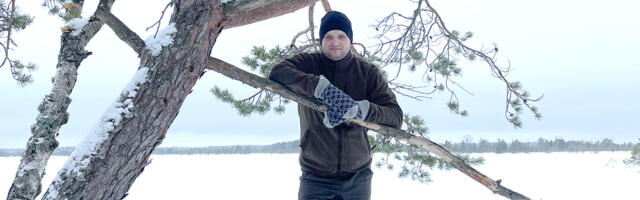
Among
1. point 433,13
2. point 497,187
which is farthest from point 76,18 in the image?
point 433,13

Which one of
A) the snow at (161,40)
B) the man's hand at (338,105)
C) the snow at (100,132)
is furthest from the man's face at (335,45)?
the snow at (100,132)

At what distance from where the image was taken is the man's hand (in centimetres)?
224

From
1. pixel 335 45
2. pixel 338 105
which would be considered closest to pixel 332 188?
pixel 338 105

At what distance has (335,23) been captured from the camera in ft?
8.61

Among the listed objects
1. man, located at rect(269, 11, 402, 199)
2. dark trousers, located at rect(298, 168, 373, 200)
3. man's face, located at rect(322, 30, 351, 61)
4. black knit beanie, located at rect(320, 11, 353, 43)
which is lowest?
dark trousers, located at rect(298, 168, 373, 200)

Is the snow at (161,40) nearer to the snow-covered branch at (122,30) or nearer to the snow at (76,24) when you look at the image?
the snow-covered branch at (122,30)

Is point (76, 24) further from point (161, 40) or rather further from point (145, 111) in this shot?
point (145, 111)

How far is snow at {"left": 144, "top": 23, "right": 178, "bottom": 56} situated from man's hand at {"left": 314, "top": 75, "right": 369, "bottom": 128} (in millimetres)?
632

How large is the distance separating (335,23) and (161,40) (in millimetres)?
929

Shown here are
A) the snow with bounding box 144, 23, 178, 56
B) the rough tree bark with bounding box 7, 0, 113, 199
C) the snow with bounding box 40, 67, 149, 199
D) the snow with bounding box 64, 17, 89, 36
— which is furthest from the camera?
the snow with bounding box 64, 17, 89, 36

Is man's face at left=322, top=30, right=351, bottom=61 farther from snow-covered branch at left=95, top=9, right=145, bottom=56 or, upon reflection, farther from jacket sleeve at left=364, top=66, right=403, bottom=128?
snow-covered branch at left=95, top=9, right=145, bottom=56

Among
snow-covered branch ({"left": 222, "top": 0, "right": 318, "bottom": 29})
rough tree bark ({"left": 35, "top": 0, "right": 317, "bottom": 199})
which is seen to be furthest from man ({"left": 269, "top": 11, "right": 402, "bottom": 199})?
rough tree bark ({"left": 35, "top": 0, "right": 317, "bottom": 199})

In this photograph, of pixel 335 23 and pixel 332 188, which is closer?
pixel 332 188

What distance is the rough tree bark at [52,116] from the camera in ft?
6.82
